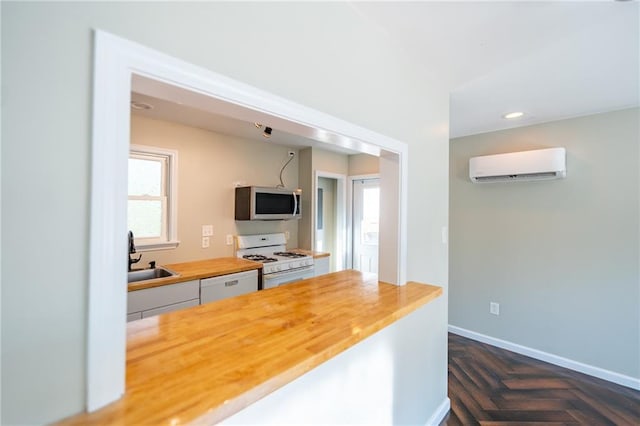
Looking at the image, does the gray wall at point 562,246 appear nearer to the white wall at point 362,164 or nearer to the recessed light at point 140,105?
the white wall at point 362,164

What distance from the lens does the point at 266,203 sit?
326cm

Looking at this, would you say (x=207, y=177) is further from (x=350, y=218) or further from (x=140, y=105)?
(x=350, y=218)

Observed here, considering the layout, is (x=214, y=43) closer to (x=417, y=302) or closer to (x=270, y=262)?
(x=417, y=302)

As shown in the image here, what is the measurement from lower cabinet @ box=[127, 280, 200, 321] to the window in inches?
25.8

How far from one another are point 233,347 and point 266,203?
96.3 inches

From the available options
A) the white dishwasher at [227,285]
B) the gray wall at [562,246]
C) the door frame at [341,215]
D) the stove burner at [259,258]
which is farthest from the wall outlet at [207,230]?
the gray wall at [562,246]

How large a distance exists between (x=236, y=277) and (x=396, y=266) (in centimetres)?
161

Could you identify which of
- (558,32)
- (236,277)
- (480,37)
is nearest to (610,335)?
(558,32)

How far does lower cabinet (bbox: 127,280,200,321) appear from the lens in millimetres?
2066

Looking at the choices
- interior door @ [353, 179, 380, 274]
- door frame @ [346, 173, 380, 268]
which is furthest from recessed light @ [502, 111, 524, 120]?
door frame @ [346, 173, 380, 268]

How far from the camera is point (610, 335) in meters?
2.49

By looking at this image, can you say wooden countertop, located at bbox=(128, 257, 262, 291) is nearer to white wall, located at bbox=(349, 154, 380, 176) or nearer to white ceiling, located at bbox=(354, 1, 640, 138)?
white wall, located at bbox=(349, 154, 380, 176)

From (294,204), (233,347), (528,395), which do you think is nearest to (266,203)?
(294,204)

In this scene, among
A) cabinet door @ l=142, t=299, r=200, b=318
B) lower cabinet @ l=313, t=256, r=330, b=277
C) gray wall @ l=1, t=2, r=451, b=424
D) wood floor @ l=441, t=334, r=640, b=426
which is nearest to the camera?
gray wall @ l=1, t=2, r=451, b=424
